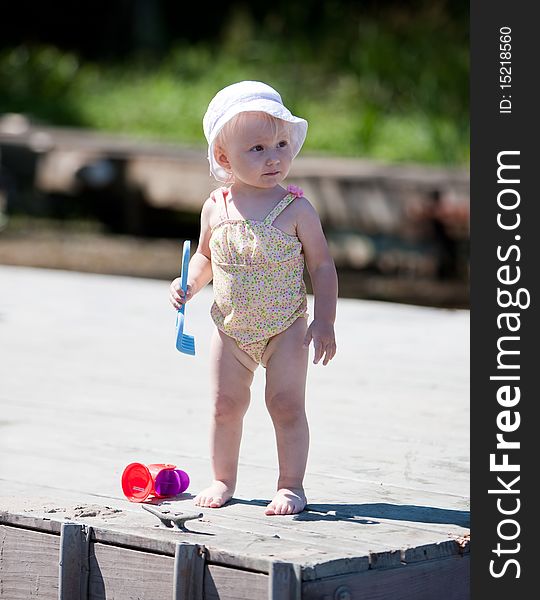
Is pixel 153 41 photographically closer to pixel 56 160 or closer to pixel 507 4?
pixel 56 160

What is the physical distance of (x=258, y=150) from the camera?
10.6 feet

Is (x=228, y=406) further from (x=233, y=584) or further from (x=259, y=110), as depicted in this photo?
(x=259, y=110)

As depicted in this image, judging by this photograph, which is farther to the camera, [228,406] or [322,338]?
[228,406]

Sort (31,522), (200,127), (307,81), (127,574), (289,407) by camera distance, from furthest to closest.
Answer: (307,81), (200,127), (289,407), (31,522), (127,574)

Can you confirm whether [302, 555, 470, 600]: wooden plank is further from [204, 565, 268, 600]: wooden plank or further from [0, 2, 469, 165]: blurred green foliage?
[0, 2, 469, 165]: blurred green foliage

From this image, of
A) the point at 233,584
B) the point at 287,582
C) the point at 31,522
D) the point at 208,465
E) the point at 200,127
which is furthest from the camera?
the point at 200,127

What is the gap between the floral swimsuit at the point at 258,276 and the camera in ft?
10.6

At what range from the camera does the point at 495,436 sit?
2.85m

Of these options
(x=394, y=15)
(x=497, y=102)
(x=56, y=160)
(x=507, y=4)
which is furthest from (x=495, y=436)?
(x=394, y=15)

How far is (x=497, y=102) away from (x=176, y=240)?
10148 millimetres

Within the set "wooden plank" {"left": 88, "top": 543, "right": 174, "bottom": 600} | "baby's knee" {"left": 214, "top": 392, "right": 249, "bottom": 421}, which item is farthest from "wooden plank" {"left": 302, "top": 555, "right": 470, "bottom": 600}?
"baby's knee" {"left": 214, "top": 392, "right": 249, "bottom": 421}

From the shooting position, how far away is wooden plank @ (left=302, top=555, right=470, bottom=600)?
9.23 feet

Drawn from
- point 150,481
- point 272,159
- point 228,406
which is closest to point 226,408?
point 228,406

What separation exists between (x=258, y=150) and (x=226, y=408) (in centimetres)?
61
